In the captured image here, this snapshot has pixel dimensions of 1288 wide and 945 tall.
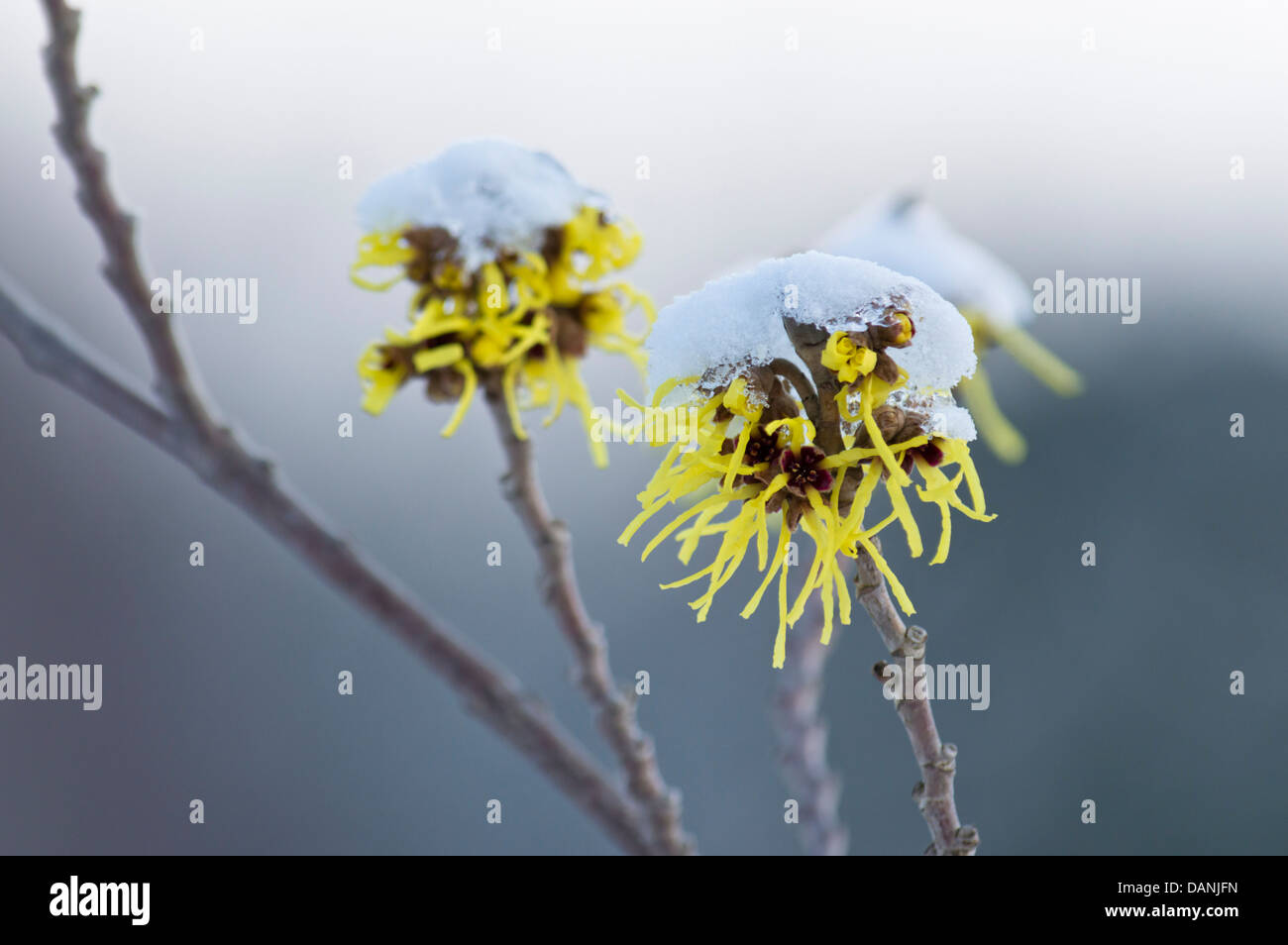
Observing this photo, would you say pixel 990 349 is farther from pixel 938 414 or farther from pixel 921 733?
pixel 921 733

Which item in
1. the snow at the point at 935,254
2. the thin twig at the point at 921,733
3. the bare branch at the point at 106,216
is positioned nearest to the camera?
the thin twig at the point at 921,733

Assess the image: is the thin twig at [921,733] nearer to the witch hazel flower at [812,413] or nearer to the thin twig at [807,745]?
the witch hazel flower at [812,413]

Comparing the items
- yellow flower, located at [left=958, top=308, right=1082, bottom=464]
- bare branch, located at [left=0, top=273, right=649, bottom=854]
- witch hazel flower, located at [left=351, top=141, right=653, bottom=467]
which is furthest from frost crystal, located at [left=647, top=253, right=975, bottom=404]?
yellow flower, located at [left=958, top=308, right=1082, bottom=464]

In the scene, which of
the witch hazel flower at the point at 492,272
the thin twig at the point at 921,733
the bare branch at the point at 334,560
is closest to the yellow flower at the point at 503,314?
the witch hazel flower at the point at 492,272

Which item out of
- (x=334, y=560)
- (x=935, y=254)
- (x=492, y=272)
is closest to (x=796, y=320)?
(x=492, y=272)

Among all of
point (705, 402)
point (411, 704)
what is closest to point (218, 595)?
point (411, 704)

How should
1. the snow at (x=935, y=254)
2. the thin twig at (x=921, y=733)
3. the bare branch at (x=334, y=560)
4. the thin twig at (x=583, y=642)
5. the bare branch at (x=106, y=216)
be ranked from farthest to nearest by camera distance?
the snow at (x=935, y=254) → the thin twig at (x=583, y=642) → the bare branch at (x=334, y=560) → the bare branch at (x=106, y=216) → the thin twig at (x=921, y=733)
